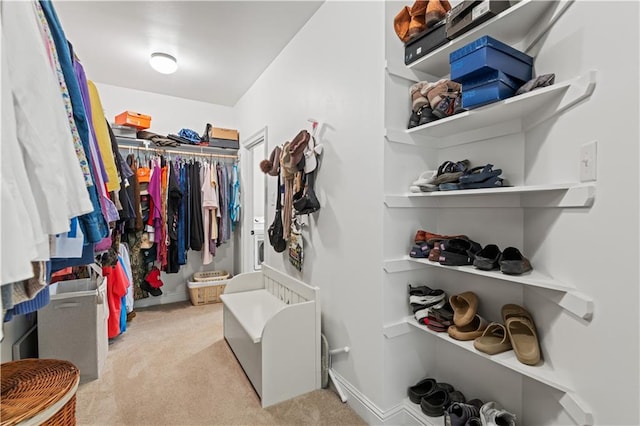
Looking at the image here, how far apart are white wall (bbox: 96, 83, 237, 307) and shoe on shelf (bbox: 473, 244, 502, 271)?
3.35 meters

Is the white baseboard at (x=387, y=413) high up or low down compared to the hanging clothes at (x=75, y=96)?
down

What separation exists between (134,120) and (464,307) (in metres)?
3.55

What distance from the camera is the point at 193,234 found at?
136 inches

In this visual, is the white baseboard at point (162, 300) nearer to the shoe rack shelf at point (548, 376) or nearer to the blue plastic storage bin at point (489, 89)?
the shoe rack shelf at point (548, 376)

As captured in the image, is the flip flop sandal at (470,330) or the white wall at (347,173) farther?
the white wall at (347,173)

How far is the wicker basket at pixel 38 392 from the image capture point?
3.19ft

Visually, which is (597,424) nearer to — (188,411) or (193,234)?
(188,411)

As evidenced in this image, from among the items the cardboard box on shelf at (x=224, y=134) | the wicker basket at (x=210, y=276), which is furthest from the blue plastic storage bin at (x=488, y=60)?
the wicker basket at (x=210, y=276)

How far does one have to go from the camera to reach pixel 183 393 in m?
1.89

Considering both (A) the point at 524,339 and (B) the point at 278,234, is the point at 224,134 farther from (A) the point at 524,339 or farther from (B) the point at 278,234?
(A) the point at 524,339

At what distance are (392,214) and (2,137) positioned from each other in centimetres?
144

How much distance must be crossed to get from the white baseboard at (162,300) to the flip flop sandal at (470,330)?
3.37 meters

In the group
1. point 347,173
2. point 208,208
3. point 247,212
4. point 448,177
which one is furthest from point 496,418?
point 208,208

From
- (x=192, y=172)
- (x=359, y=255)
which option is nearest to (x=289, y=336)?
(x=359, y=255)
